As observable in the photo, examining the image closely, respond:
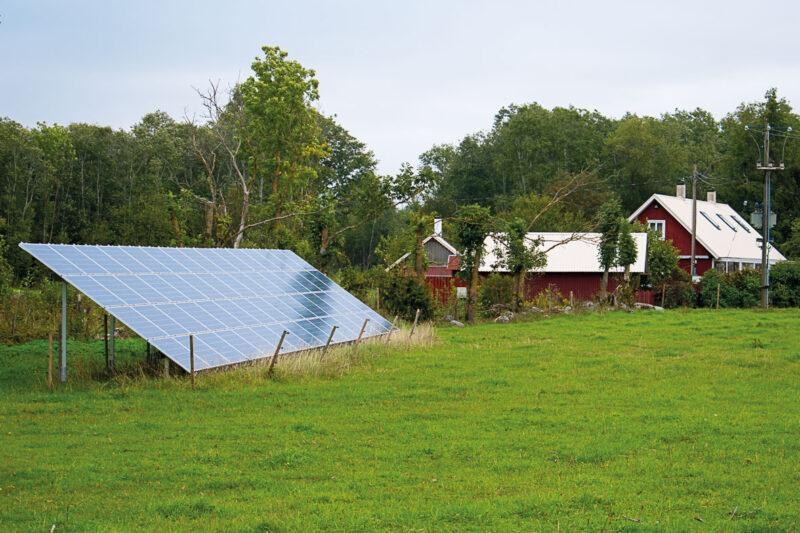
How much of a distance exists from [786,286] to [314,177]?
86.3 ft

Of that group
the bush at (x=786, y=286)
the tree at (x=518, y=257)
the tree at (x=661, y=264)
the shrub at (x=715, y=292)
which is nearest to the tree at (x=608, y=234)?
the tree at (x=661, y=264)

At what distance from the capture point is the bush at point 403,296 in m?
30.5

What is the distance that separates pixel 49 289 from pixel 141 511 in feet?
62.3

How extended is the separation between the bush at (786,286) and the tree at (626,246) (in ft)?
24.1

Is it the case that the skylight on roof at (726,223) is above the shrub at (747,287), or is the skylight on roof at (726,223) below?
above

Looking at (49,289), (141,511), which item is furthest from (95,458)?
(49,289)

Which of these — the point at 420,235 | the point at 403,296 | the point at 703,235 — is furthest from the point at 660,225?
the point at 403,296

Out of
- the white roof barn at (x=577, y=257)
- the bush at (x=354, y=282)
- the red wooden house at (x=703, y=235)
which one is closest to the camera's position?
the bush at (x=354, y=282)

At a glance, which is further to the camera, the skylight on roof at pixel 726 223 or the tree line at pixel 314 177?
the skylight on roof at pixel 726 223

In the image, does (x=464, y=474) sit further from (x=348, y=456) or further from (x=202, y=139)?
(x=202, y=139)

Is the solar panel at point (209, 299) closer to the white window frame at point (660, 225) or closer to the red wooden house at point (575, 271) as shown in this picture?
the red wooden house at point (575, 271)

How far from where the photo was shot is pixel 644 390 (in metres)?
15.6

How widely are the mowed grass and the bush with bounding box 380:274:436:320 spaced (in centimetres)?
1099

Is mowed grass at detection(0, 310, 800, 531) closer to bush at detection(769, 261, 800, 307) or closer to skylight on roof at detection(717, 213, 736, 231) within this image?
bush at detection(769, 261, 800, 307)
